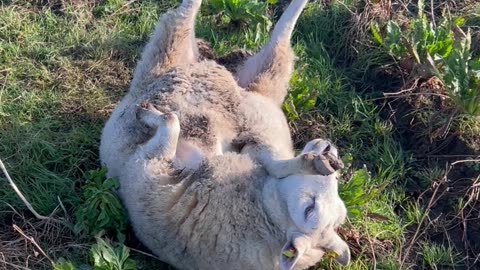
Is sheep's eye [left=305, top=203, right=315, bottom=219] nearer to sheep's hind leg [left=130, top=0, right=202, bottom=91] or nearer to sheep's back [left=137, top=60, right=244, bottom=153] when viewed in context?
sheep's back [left=137, top=60, right=244, bottom=153]

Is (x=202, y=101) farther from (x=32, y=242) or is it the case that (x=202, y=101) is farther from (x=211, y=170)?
(x=32, y=242)

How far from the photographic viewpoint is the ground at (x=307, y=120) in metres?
4.36

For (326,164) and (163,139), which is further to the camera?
(163,139)

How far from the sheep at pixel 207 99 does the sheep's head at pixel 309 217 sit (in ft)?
0.34

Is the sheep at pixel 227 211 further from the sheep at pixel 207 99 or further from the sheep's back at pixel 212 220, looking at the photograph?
the sheep at pixel 207 99

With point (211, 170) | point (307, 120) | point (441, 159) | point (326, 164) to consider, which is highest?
point (326, 164)

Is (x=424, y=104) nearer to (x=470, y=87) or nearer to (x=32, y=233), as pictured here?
(x=470, y=87)

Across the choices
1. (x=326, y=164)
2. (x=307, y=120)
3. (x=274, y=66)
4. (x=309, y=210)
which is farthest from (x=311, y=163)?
(x=307, y=120)

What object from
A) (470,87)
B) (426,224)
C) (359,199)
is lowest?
(426,224)

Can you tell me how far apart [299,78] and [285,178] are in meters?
1.34

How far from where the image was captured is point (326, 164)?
12.1ft

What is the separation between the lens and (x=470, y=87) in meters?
4.75

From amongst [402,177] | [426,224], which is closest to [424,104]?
[402,177]

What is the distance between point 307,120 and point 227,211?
1.34m
